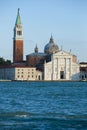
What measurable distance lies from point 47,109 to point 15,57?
112469mm

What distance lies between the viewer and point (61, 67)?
137375mm

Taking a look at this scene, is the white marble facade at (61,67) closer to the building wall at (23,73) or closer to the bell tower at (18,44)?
the building wall at (23,73)

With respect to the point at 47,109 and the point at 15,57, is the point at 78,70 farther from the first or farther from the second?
the point at 47,109

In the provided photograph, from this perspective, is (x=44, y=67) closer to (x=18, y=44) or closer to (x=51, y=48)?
(x=51, y=48)

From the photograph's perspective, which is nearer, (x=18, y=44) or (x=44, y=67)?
(x=44, y=67)

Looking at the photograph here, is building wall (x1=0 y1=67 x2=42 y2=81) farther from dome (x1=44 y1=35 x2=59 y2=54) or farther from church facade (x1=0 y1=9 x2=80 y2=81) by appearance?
dome (x1=44 y1=35 x2=59 y2=54)

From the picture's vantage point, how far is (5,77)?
469ft

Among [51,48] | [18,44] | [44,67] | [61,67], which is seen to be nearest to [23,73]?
[44,67]

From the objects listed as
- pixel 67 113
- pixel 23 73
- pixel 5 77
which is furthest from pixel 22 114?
pixel 5 77

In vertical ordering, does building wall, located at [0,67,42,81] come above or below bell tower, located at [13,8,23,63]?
below

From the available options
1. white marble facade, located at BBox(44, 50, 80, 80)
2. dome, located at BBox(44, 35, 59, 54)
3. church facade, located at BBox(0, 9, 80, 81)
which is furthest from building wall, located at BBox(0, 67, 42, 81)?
dome, located at BBox(44, 35, 59, 54)

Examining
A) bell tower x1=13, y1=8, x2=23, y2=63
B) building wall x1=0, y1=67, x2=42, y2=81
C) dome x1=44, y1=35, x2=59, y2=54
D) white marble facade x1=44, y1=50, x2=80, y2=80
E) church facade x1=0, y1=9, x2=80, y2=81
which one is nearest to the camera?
building wall x1=0, y1=67, x2=42, y2=81

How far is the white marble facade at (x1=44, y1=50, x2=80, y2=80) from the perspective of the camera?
13638cm

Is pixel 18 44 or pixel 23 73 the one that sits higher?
pixel 18 44
